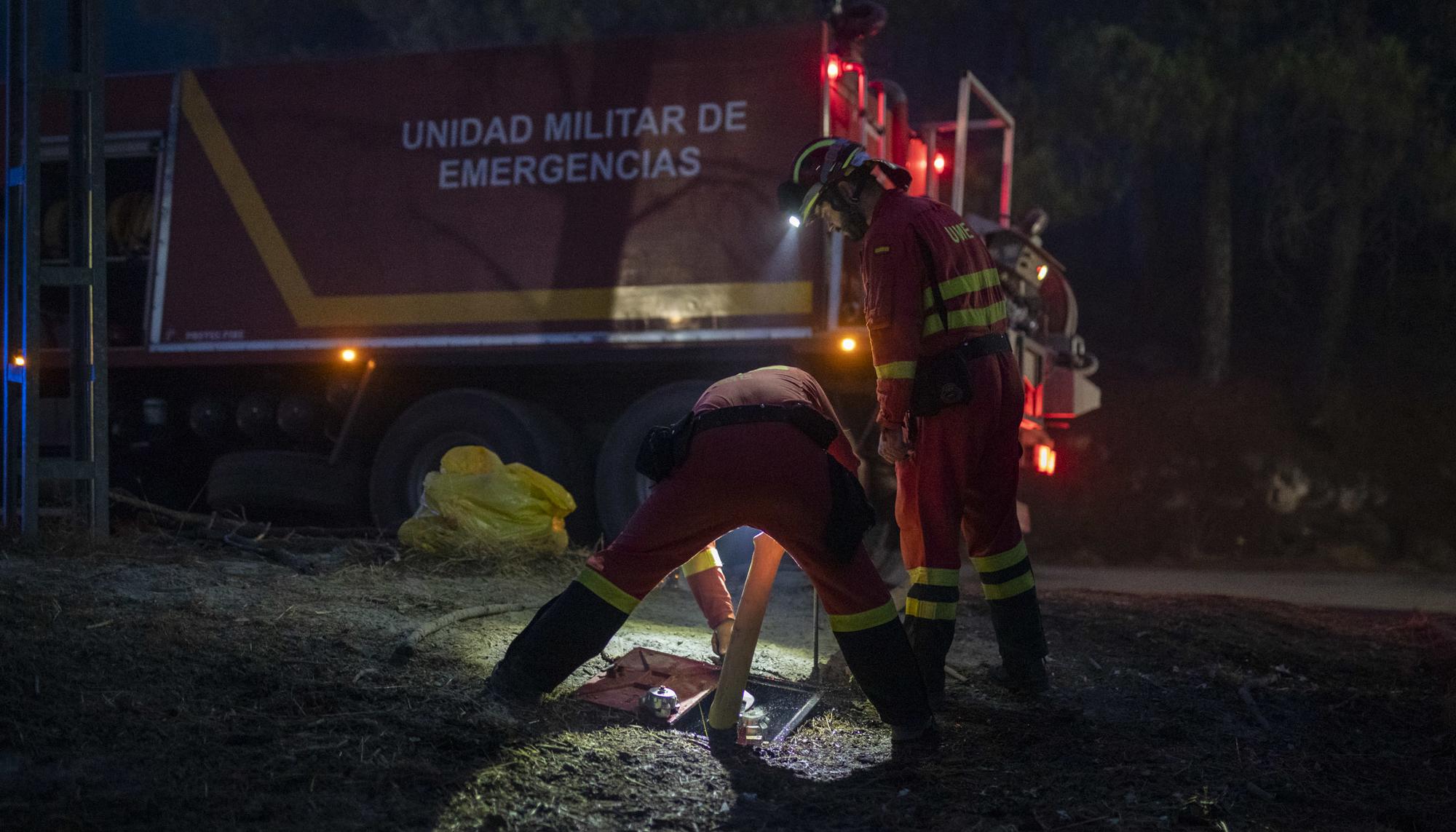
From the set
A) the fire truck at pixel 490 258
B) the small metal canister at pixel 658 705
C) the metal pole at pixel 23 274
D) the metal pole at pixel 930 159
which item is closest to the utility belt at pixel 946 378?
the small metal canister at pixel 658 705

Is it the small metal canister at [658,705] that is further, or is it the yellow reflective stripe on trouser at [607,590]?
the small metal canister at [658,705]

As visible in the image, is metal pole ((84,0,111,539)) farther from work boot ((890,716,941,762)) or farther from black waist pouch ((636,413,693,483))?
work boot ((890,716,941,762))

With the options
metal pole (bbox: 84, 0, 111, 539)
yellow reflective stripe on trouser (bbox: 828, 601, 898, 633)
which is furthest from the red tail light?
metal pole (bbox: 84, 0, 111, 539)

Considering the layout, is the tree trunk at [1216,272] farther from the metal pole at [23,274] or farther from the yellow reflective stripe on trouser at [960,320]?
the metal pole at [23,274]

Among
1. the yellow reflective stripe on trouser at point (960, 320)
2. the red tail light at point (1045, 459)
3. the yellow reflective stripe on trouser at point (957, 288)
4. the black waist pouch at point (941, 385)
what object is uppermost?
the yellow reflective stripe on trouser at point (957, 288)

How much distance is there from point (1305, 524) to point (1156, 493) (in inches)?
48.5

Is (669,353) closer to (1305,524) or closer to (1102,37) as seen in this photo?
(1102,37)

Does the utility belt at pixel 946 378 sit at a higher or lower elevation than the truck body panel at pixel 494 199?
lower

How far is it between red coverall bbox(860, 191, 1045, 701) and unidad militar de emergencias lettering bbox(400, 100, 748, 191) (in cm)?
247

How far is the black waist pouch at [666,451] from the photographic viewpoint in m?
3.52

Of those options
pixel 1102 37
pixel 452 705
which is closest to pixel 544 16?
pixel 1102 37

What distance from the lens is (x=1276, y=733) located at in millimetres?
3971

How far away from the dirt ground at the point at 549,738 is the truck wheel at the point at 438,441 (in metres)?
2.01

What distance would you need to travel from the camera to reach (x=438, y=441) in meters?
7.19
